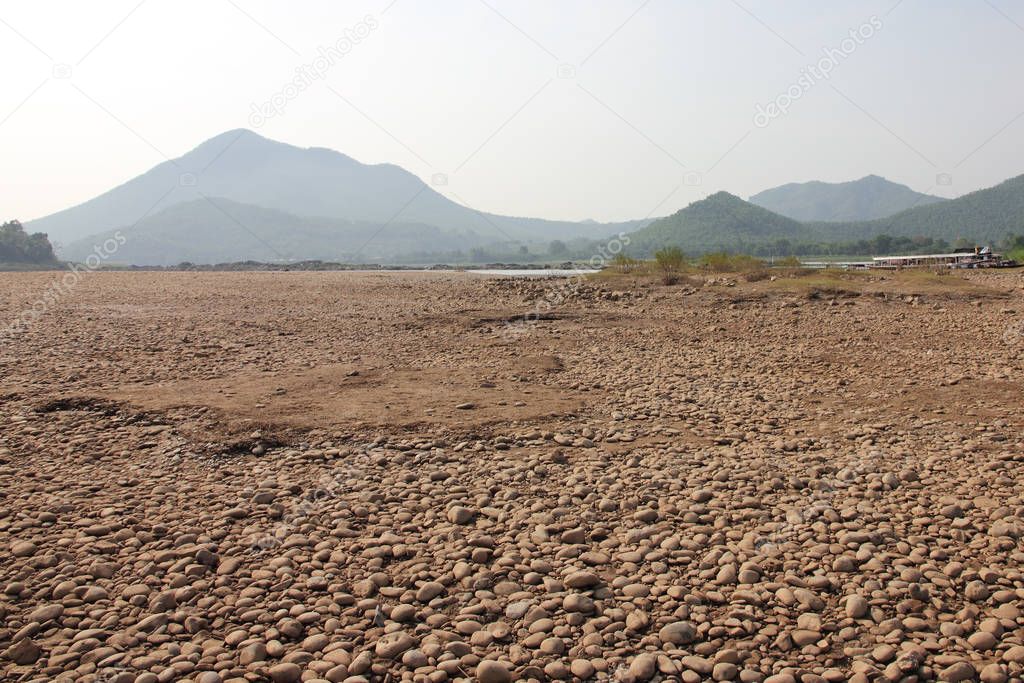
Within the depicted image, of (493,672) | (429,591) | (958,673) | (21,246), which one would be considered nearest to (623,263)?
(429,591)

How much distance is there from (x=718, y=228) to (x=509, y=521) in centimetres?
12343

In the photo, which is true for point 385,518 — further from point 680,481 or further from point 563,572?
point 680,481

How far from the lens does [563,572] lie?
15.5ft

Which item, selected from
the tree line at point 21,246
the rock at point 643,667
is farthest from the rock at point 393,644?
the tree line at point 21,246

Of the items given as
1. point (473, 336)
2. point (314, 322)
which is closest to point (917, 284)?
point (473, 336)

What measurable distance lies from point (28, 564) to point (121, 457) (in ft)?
7.39

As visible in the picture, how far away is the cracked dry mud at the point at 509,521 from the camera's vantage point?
3.89 metres

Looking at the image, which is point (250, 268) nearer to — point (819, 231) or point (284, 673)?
point (284, 673)

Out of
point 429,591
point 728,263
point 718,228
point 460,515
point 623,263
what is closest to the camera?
point 429,591

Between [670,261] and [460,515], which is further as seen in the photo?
[670,261]

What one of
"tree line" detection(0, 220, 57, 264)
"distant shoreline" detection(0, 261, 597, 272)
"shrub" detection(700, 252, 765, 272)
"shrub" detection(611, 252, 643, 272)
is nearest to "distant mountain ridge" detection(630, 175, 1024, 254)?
"distant shoreline" detection(0, 261, 597, 272)

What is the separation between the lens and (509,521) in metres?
5.59

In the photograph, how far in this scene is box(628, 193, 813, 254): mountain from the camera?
11188 cm

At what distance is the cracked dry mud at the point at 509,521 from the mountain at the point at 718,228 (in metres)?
96.8
